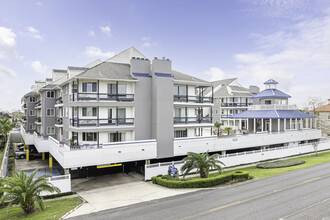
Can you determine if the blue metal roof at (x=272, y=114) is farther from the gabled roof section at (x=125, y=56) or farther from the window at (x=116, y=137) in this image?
the window at (x=116, y=137)

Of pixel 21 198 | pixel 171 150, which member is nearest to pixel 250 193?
pixel 171 150

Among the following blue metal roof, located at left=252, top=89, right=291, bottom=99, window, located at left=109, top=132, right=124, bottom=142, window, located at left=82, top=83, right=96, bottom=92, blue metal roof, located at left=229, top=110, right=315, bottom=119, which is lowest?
window, located at left=109, top=132, right=124, bottom=142

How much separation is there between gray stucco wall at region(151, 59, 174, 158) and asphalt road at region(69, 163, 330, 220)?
29.2 feet

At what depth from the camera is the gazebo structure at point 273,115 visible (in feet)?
156

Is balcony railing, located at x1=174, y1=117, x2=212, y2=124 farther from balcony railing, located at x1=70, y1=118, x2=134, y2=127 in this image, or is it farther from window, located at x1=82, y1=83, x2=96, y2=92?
window, located at x1=82, y1=83, x2=96, y2=92

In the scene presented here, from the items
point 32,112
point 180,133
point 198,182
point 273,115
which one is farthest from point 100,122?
point 273,115

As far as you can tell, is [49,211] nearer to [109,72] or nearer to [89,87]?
[89,87]

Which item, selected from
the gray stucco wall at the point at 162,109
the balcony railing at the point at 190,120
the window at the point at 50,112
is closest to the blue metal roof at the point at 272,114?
the balcony railing at the point at 190,120

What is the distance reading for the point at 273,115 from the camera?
154ft

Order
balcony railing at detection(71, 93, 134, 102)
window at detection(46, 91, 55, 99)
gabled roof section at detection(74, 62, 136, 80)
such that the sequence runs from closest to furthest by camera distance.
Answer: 1. gabled roof section at detection(74, 62, 136, 80)
2. balcony railing at detection(71, 93, 134, 102)
3. window at detection(46, 91, 55, 99)

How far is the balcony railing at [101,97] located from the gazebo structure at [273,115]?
27.6 m

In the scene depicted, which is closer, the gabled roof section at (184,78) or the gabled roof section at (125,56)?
the gabled roof section at (184,78)

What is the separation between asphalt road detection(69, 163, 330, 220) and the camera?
17.4 meters

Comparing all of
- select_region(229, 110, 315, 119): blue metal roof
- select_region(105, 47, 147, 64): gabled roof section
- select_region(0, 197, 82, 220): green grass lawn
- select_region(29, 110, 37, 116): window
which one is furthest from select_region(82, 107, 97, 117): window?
select_region(229, 110, 315, 119): blue metal roof
